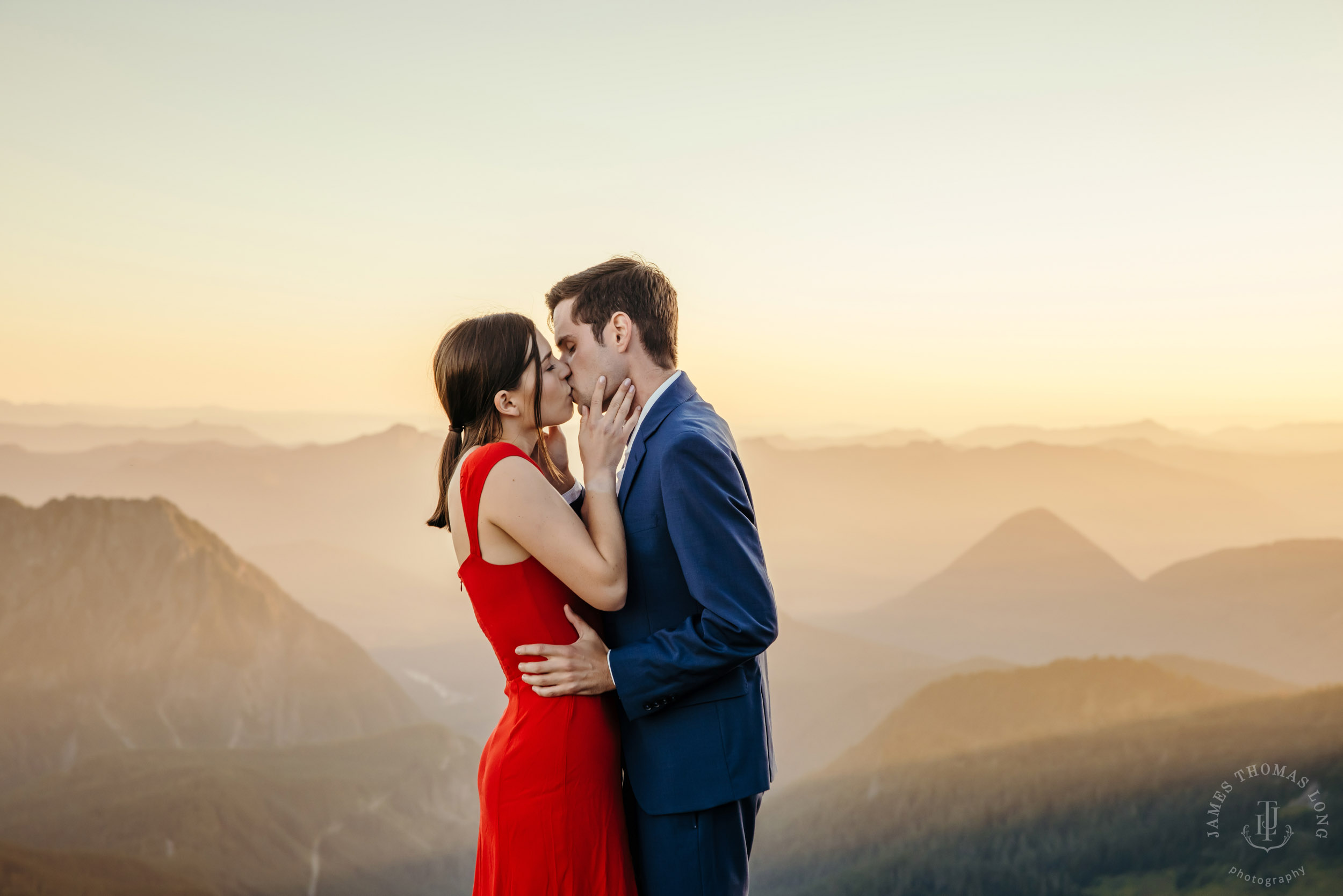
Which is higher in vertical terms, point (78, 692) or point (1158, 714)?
point (78, 692)

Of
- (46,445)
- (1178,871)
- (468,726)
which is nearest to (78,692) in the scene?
(46,445)

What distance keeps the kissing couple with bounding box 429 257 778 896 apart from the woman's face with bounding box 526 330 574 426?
12mm

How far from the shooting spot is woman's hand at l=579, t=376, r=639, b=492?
2.01 metres

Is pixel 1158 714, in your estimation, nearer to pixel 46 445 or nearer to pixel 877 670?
pixel 877 670

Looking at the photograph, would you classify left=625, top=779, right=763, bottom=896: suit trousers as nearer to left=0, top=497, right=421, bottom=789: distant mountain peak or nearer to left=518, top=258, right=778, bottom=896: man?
left=518, top=258, right=778, bottom=896: man

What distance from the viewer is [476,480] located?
1960 mm

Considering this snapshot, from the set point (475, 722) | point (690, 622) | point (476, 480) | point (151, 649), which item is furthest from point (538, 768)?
point (151, 649)

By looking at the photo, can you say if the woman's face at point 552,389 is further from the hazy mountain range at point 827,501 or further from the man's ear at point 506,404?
the hazy mountain range at point 827,501

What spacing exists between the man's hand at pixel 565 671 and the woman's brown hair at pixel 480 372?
0.39 m

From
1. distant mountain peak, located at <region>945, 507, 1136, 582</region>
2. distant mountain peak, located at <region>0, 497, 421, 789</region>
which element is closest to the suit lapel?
distant mountain peak, located at <region>945, 507, 1136, 582</region>

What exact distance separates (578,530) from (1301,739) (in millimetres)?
7891

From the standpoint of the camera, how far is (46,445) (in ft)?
24.7

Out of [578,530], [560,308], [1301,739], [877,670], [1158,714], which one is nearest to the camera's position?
[578,530]

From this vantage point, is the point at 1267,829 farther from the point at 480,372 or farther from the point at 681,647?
the point at 480,372
